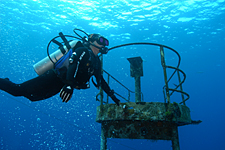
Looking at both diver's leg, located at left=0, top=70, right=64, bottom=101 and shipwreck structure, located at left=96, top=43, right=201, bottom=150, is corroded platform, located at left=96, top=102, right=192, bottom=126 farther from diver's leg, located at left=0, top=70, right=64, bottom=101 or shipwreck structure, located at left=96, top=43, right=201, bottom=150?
diver's leg, located at left=0, top=70, right=64, bottom=101

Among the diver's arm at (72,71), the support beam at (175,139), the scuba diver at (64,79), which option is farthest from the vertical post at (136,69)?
the diver's arm at (72,71)

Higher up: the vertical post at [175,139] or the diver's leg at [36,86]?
the diver's leg at [36,86]

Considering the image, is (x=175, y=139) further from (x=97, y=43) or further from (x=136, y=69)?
(x=136, y=69)

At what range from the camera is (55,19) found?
2522cm

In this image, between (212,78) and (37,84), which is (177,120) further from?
(212,78)

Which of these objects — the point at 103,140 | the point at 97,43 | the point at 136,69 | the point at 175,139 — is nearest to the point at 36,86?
the point at 97,43

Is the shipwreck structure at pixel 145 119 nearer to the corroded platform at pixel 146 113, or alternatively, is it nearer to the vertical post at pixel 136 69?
the corroded platform at pixel 146 113

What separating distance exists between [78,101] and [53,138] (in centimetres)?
4242

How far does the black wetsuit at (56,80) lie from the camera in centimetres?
276

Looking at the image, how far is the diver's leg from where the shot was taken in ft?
9.23

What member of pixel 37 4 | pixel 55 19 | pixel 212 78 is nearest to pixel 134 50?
pixel 55 19

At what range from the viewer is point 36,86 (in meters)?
2.93

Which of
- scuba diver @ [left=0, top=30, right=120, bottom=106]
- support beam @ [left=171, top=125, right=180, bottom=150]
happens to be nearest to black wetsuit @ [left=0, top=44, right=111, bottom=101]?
scuba diver @ [left=0, top=30, right=120, bottom=106]

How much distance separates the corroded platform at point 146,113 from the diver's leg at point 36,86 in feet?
4.99
